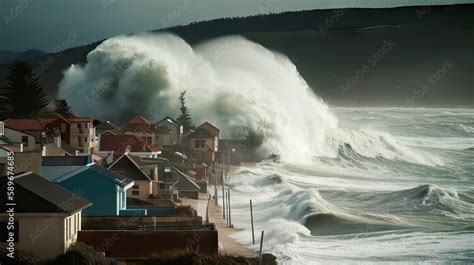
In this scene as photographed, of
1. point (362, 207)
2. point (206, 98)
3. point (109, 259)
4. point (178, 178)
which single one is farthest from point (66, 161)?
point (206, 98)

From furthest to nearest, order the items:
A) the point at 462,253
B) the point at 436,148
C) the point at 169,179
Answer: the point at 436,148
the point at 169,179
the point at 462,253

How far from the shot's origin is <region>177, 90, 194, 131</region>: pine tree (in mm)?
65769

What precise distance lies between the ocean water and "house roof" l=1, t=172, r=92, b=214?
6.20m

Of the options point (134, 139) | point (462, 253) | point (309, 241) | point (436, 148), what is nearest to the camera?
point (462, 253)

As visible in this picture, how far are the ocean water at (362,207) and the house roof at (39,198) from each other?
20.3 ft

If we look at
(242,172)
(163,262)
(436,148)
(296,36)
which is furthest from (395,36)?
(163,262)

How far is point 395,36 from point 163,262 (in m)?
164

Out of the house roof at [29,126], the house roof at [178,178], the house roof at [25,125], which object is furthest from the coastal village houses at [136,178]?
the house roof at [25,125]

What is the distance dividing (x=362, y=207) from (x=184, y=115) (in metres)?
37.0

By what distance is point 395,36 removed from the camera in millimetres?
173375

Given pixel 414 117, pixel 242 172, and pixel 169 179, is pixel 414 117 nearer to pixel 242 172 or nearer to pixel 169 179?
pixel 242 172

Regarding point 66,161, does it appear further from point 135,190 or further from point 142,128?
point 142,128

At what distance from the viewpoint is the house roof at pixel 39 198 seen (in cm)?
1425

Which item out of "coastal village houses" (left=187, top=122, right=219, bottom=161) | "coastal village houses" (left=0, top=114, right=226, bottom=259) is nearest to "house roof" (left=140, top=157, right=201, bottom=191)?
"coastal village houses" (left=0, top=114, right=226, bottom=259)
